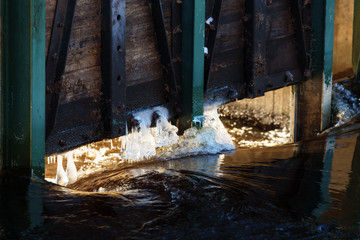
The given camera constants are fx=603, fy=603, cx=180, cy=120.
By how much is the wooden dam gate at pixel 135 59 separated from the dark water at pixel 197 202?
49 centimetres

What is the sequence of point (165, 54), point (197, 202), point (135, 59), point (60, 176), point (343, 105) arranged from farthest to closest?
1. point (343, 105)
2. point (165, 54)
3. point (135, 59)
4. point (60, 176)
5. point (197, 202)

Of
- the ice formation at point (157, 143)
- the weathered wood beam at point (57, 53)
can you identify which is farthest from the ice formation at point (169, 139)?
the weathered wood beam at point (57, 53)

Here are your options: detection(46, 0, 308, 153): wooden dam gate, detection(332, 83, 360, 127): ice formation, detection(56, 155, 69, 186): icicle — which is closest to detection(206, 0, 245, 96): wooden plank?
detection(46, 0, 308, 153): wooden dam gate

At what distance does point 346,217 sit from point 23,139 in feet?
7.22

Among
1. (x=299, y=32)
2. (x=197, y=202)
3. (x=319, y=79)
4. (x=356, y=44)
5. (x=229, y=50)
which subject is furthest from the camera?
(x=356, y=44)

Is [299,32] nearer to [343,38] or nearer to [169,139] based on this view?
[343,38]

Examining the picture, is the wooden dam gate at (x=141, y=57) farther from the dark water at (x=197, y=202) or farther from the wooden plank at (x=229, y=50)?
the dark water at (x=197, y=202)

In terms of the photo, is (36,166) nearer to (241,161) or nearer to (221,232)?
(221,232)

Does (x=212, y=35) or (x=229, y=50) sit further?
(x=229, y=50)

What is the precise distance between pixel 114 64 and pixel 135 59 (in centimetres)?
37

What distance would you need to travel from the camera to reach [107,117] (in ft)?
15.9

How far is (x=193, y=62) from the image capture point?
17.4ft

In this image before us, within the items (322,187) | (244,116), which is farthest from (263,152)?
(244,116)

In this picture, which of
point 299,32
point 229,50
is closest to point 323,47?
point 299,32
